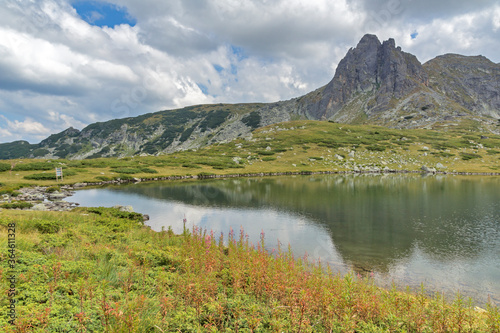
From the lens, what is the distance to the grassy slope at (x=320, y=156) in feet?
297

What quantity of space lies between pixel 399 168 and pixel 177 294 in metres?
115

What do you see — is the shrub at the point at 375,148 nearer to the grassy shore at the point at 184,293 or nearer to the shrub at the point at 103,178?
the shrub at the point at 103,178

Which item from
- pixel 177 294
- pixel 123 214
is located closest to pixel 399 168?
pixel 123 214

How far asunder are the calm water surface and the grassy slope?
155ft

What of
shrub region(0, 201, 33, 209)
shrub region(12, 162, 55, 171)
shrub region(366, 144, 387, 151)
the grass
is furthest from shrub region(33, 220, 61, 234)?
shrub region(366, 144, 387, 151)

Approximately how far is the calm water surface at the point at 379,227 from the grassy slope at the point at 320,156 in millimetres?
47268

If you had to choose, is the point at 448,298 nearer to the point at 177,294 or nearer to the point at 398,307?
the point at 398,307

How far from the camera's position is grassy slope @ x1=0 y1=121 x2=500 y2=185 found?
90.6 m

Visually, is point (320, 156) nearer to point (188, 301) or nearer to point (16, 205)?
point (16, 205)

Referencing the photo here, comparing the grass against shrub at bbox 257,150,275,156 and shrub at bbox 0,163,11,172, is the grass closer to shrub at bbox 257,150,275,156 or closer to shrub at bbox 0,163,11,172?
shrub at bbox 0,163,11,172

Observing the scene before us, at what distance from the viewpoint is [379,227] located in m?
25.5

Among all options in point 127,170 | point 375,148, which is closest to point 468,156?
point 375,148

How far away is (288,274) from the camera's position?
33.8 ft

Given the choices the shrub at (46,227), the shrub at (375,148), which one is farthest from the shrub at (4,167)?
the shrub at (375,148)
